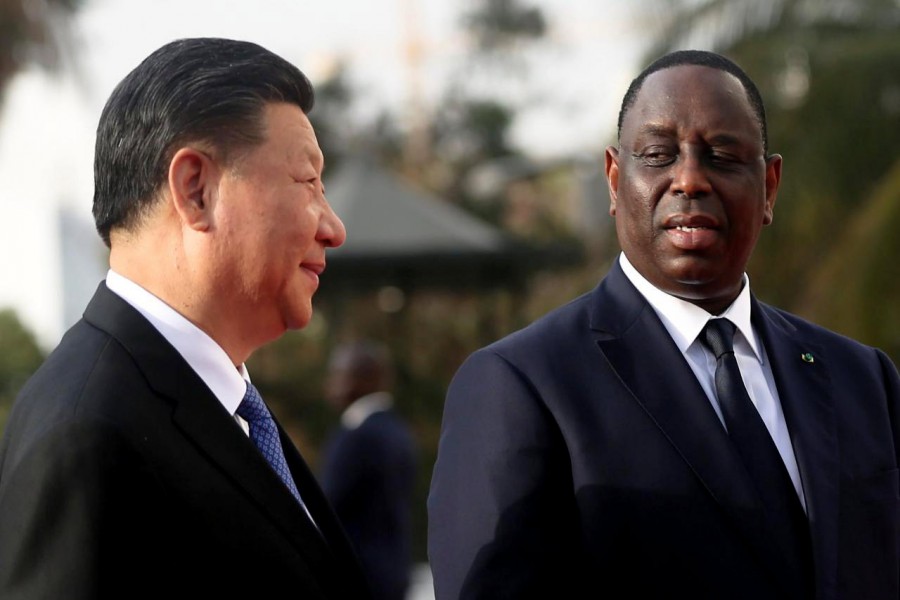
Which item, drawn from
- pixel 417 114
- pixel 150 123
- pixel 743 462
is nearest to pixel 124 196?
pixel 150 123

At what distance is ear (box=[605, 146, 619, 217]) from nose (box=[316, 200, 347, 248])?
652mm

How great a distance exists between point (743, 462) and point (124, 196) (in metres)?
1.15

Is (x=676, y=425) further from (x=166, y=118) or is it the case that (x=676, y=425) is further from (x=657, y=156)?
(x=166, y=118)

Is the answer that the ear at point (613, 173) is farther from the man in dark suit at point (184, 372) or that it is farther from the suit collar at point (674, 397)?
the man in dark suit at point (184, 372)

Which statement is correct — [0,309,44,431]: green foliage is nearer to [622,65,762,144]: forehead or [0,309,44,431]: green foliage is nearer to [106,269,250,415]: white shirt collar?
[622,65,762,144]: forehead

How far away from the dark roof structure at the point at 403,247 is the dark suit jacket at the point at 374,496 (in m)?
4.15

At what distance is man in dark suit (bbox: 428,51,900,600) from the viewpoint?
257 cm

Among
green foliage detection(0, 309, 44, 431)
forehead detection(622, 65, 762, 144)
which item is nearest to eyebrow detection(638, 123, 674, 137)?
forehead detection(622, 65, 762, 144)

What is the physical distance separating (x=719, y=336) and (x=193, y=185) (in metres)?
1.06

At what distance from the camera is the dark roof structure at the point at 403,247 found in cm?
1145

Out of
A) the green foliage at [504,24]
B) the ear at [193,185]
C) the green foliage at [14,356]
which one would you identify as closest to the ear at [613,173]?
the ear at [193,185]

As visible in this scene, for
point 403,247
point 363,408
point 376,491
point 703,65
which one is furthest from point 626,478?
point 403,247

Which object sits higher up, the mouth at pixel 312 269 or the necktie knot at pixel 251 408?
the mouth at pixel 312 269

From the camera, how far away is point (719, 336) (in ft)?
9.20
